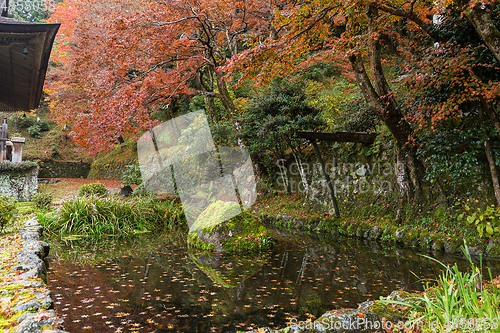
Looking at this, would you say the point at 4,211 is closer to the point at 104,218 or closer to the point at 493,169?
the point at 104,218

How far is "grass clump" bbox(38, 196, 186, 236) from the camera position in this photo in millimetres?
7773

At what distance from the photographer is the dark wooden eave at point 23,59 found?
447cm

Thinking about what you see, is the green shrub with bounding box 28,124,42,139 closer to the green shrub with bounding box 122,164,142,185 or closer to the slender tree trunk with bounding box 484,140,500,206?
the green shrub with bounding box 122,164,142,185

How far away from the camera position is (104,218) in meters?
8.12

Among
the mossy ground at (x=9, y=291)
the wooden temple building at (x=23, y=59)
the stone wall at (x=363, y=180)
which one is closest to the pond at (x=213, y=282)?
the mossy ground at (x=9, y=291)

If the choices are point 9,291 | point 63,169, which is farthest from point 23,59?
point 63,169

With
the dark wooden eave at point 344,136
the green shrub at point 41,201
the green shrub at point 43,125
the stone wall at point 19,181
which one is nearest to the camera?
the dark wooden eave at point 344,136

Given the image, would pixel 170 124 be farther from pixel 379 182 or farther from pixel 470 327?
pixel 470 327

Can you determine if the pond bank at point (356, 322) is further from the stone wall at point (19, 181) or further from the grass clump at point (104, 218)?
the stone wall at point (19, 181)

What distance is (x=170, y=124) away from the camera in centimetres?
1947

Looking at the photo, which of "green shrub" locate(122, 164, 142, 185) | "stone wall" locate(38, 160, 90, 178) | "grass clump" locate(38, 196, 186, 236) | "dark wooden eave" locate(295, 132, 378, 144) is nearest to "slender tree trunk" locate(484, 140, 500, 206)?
"dark wooden eave" locate(295, 132, 378, 144)

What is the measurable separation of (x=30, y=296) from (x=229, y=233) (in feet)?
14.4

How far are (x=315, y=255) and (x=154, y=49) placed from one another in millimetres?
8915

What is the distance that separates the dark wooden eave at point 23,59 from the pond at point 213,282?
3809 millimetres
